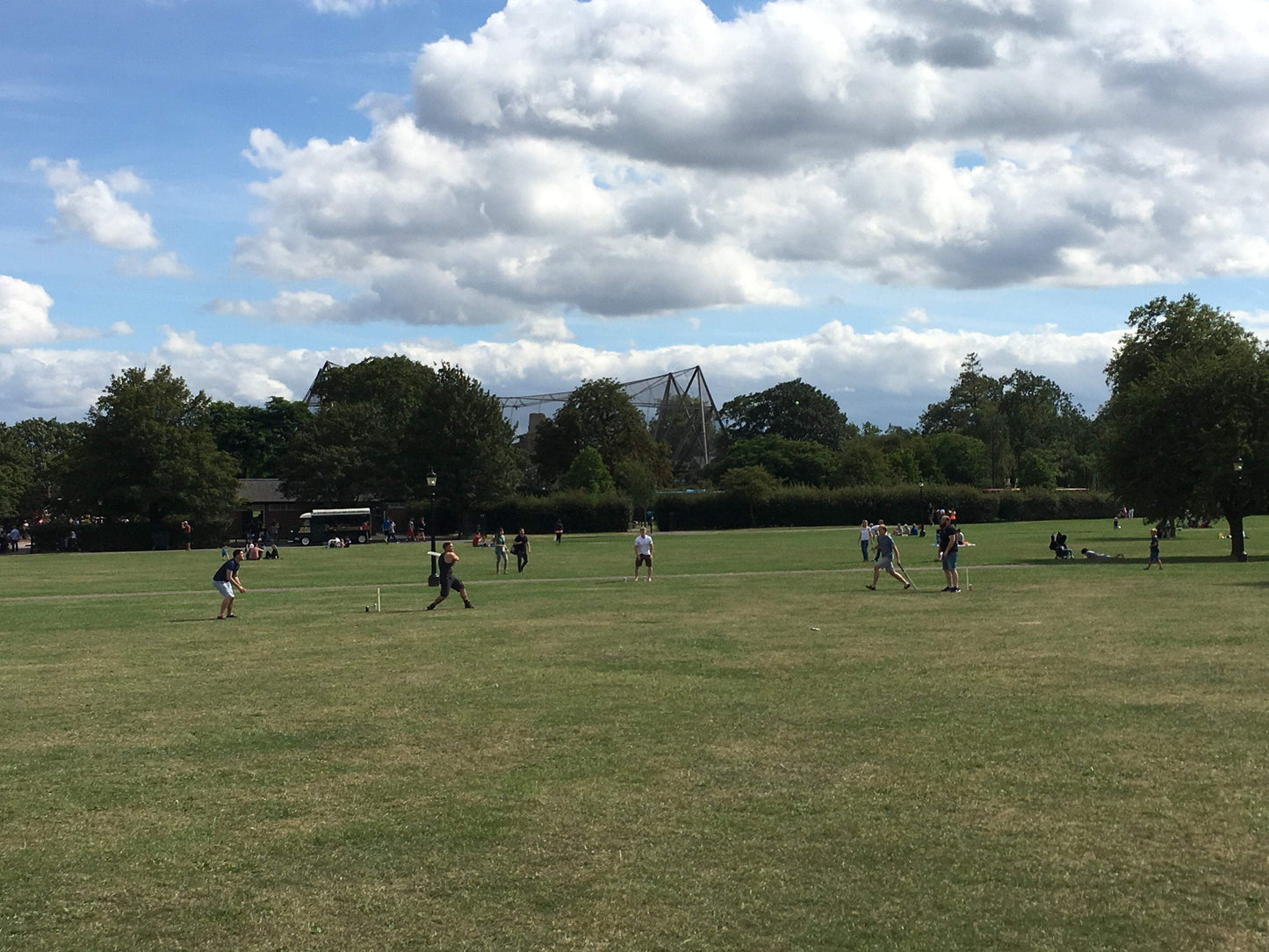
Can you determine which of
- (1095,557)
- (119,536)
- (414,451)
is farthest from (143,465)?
(1095,557)

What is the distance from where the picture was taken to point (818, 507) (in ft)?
309

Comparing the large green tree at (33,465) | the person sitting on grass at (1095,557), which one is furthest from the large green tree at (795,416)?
the person sitting on grass at (1095,557)

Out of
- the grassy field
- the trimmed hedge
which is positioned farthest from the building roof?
the grassy field

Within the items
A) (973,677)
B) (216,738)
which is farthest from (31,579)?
(973,677)

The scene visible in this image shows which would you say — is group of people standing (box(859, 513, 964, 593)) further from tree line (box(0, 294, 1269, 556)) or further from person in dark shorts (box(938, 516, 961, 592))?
tree line (box(0, 294, 1269, 556))

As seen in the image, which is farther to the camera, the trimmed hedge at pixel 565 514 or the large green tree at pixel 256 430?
the large green tree at pixel 256 430

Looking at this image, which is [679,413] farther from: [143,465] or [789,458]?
[143,465]

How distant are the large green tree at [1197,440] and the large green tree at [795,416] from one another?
95.5m

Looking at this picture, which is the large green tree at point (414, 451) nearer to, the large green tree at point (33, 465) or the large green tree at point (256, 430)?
the large green tree at point (33, 465)

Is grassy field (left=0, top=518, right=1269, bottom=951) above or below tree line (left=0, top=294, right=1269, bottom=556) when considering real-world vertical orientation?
below

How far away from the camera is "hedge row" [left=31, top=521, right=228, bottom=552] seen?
70.8 metres

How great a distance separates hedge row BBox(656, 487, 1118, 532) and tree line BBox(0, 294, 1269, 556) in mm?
1451

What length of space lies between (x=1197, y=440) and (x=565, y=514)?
2201 inches

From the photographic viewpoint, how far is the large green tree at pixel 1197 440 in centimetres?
3753
